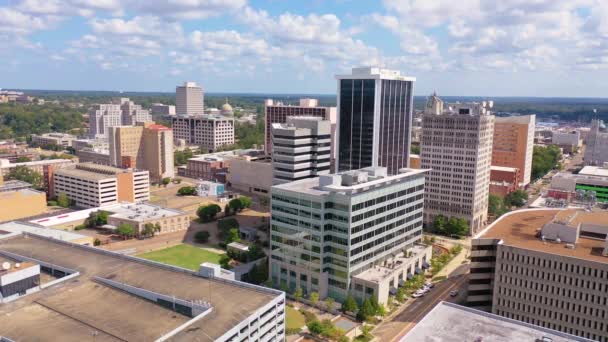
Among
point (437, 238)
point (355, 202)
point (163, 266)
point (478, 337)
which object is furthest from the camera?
point (437, 238)

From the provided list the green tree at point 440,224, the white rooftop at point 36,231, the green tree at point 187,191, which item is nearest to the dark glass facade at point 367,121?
the green tree at point 440,224

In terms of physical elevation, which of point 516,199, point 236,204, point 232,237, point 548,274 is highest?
point 548,274

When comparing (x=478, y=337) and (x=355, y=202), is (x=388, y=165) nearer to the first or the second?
(x=355, y=202)

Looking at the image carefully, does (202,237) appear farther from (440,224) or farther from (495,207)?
(495,207)

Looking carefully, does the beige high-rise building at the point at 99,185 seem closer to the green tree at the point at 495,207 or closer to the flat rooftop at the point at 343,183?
the flat rooftop at the point at 343,183

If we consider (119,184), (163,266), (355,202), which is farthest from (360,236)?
(119,184)

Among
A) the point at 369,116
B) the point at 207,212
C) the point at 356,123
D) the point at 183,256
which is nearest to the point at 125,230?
the point at 183,256

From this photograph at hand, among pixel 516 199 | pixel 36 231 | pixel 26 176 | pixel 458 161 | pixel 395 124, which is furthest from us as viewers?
pixel 26 176
